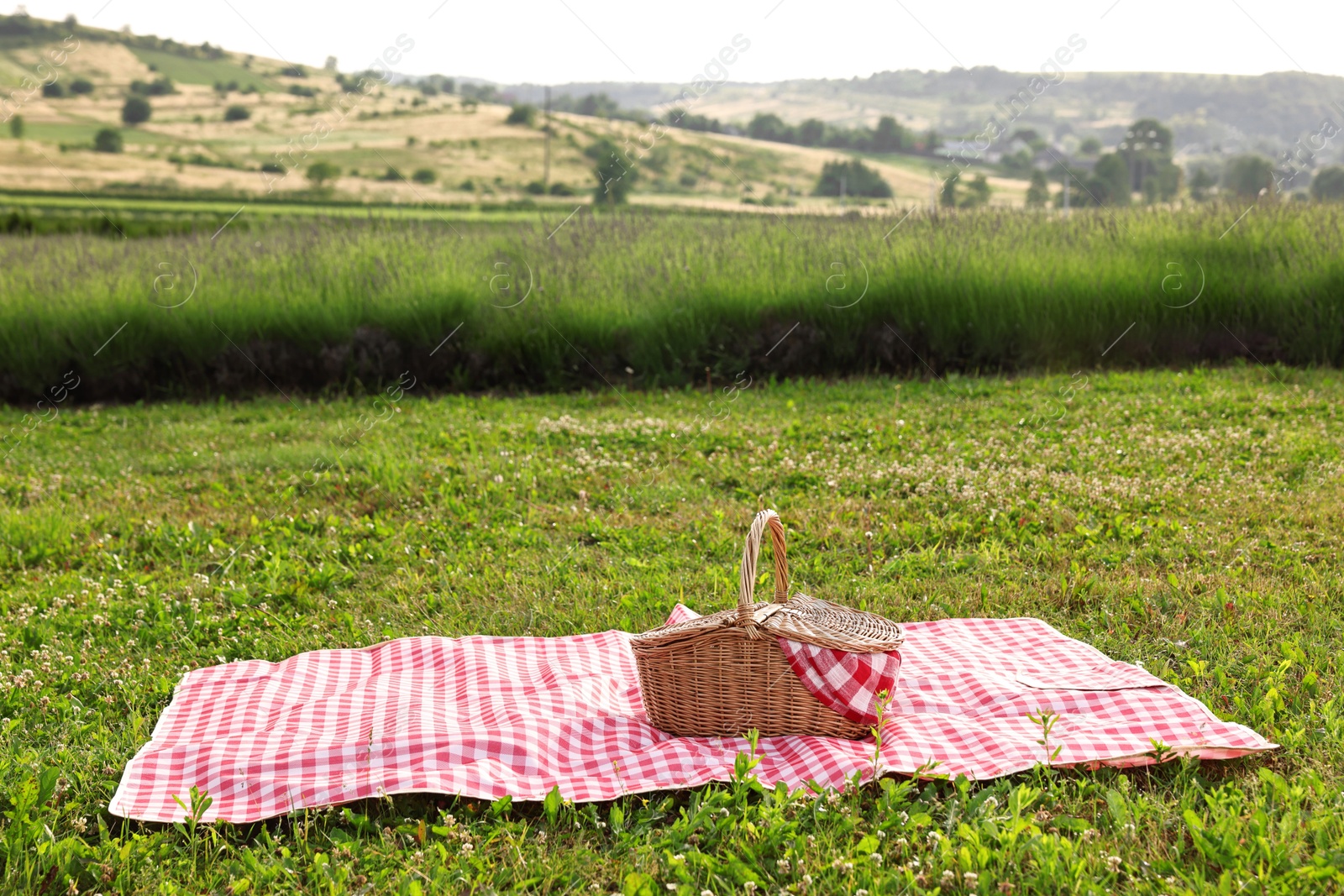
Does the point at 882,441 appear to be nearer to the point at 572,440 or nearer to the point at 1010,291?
the point at 572,440

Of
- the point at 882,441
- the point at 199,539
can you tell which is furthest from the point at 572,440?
the point at 199,539

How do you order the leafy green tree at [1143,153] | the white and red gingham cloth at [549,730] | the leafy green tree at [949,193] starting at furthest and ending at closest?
1. the leafy green tree at [1143,153]
2. the leafy green tree at [949,193]
3. the white and red gingham cloth at [549,730]

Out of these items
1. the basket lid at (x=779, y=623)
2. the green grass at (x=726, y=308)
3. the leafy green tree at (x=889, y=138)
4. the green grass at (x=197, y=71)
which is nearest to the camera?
the basket lid at (x=779, y=623)

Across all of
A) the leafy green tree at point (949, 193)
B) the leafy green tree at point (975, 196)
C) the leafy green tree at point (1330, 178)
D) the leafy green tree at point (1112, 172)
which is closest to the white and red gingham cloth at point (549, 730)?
the leafy green tree at point (949, 193)

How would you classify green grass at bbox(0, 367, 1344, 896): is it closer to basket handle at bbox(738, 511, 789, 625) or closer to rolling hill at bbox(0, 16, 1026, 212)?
basket handle at bbox(738, 511, 789, 625)

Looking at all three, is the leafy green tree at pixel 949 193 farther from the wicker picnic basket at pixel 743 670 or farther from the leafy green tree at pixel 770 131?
the leafy green tree at pixel 770 131

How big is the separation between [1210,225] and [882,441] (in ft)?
21.6

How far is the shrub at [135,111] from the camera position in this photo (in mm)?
48281

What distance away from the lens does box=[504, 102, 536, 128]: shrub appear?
35.8 meters

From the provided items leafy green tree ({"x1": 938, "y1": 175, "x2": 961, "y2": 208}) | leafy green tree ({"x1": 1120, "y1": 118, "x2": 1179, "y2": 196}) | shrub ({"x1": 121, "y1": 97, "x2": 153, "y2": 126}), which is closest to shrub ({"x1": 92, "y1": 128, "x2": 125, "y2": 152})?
shrub ({"x1": 121, "y1": 97, "x2": 153, "y2": 126})

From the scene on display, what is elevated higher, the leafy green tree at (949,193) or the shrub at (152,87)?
the shrub at (152,87)

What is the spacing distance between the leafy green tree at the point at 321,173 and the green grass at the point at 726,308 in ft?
115

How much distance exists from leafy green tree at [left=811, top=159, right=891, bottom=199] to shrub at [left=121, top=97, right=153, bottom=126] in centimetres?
3676

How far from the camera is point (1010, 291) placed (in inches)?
423
